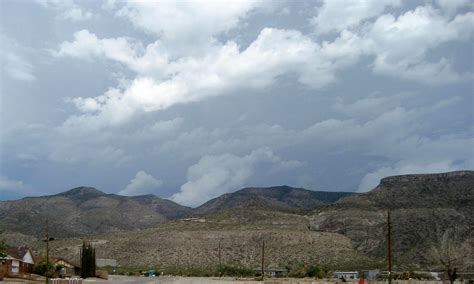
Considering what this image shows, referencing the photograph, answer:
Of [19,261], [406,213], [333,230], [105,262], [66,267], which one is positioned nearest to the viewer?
[19,261]

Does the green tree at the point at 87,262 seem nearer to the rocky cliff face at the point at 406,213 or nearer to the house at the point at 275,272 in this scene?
the house at the point at 275,272

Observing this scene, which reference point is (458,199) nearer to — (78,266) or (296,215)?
(296,215)

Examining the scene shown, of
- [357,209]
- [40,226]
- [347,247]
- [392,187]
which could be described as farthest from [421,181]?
[40,226]

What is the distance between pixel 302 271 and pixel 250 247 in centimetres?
2721

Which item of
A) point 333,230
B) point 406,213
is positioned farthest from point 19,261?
point 406,213

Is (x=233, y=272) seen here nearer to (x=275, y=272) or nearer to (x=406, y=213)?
(x=275, y=272)

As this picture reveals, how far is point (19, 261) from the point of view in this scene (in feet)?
313

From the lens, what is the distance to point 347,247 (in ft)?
442

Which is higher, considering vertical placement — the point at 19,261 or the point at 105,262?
the point at 19,261

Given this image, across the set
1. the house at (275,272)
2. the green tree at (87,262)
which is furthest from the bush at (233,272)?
the green tree at (87,262)

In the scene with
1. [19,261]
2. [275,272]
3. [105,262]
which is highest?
[19,261]

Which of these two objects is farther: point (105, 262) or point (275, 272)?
point (105, 262)

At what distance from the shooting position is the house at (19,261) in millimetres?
90562

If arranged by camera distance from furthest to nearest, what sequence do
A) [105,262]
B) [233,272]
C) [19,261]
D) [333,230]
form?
[333,230]
[105,262]
[233,272]
[19,261]
